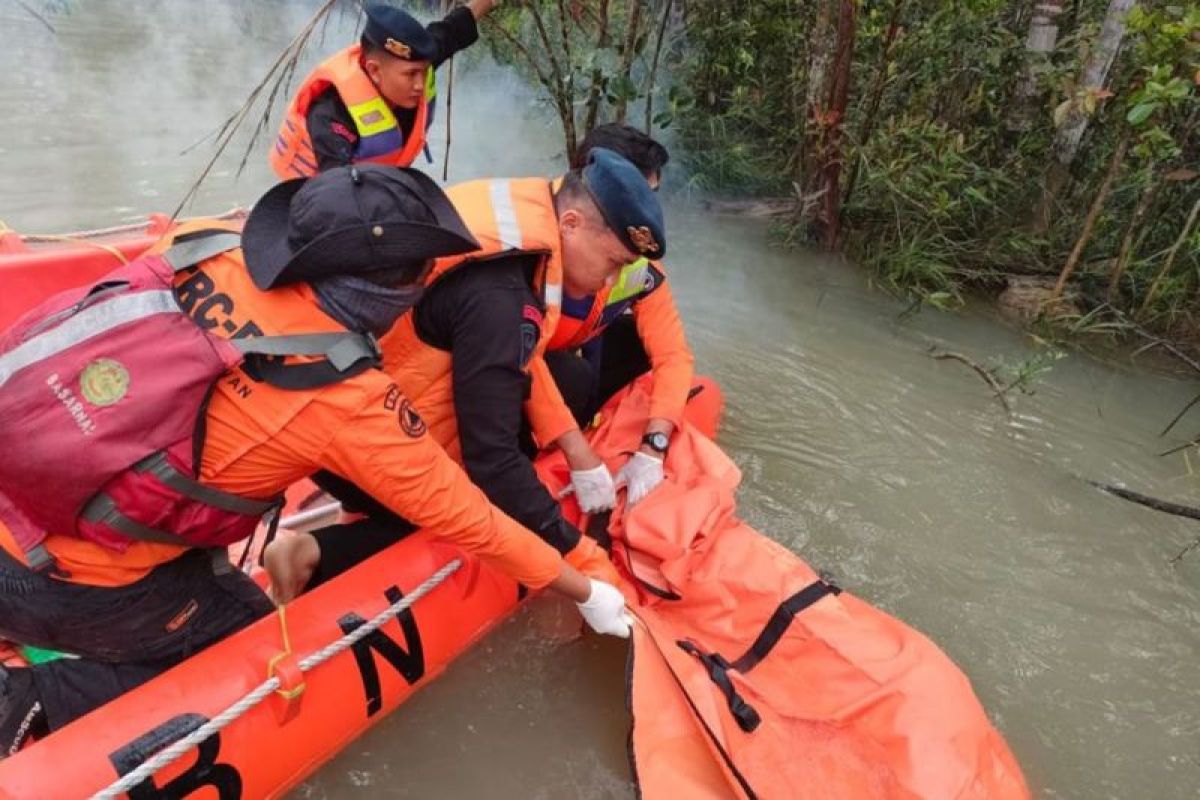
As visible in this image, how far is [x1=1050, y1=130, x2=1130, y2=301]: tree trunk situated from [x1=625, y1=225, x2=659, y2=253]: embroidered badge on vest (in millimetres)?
4168

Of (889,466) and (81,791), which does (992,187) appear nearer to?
(889,466)

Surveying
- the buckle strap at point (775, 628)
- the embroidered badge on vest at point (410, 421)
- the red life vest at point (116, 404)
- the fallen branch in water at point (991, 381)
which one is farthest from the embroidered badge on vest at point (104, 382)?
the fallen branch in water at point (991, 381)

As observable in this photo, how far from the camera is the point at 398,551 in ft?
6.98

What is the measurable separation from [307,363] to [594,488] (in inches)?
48.0

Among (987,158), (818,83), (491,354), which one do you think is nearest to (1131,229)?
(987,158)

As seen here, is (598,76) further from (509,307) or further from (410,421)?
(410,421)

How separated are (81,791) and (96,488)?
52 centimetres

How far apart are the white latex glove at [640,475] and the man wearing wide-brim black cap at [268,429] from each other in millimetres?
941

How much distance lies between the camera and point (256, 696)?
1677 mm

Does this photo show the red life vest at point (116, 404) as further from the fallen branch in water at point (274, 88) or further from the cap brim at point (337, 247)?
the fallen branch in water at point (274, 88)

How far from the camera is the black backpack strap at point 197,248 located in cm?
152

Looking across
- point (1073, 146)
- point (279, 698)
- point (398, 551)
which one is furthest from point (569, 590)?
point (1073, 146)

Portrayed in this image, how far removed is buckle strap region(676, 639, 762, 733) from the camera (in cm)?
199

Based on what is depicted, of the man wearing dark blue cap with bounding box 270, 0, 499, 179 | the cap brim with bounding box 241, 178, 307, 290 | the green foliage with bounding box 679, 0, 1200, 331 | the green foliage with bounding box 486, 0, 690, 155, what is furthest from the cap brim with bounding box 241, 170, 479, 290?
the green foliage with bounding box 679, 0, 1200, 331
